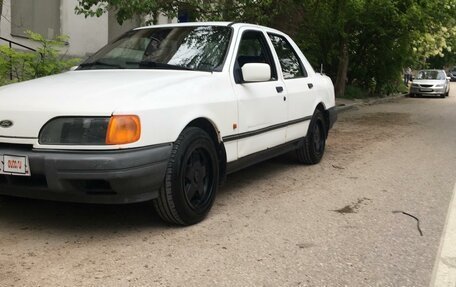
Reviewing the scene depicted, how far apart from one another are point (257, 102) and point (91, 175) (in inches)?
81.8

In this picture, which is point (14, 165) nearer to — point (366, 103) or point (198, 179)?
point (198, 179)

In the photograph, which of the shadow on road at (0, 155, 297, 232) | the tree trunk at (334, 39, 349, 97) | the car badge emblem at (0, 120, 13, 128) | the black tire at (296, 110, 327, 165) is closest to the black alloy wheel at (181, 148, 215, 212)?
the shadow on road at (0, 155, 297, 232)

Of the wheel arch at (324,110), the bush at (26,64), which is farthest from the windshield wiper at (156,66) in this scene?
the bush at (26,64)

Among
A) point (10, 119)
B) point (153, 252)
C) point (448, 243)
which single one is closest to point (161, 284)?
point (153, 252)

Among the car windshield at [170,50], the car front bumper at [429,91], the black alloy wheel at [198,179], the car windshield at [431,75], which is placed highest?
the car windshield at [431,75]

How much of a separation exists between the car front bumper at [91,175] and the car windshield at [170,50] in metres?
1.25

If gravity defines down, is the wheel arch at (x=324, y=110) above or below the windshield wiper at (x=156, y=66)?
below

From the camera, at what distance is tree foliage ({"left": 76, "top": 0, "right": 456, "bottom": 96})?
10.5 m

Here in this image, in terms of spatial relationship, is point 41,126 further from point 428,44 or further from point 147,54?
point 428,44

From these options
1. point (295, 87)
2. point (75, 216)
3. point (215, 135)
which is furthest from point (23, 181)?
point (295, 87)

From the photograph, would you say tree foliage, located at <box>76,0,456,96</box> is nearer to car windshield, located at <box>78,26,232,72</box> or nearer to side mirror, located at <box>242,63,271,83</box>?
car windshield, located at <box>78,26,232,72</box>

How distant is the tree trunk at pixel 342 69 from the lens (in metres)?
18.8

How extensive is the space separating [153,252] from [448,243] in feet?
7.62

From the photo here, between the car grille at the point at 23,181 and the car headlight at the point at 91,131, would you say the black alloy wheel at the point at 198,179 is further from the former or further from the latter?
the car grille at the point at 23,181
